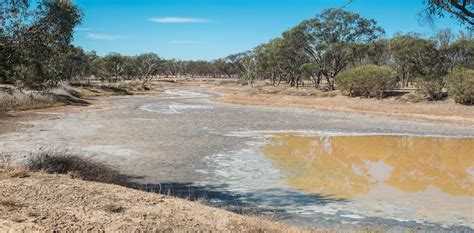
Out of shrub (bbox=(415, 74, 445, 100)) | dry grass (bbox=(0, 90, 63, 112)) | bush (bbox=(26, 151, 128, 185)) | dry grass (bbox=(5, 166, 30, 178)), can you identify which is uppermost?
shrub (bbox=(415, 74, 445, 100))

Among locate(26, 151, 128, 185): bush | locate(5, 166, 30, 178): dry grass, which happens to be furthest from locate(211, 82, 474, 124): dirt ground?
locate(5, 166, 30, 178): dry grass

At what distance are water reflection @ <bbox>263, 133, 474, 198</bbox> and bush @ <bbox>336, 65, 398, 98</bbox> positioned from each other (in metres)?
27.2

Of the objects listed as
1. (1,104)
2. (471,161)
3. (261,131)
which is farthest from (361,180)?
(1,104)

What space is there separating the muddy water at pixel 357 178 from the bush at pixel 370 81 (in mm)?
28169

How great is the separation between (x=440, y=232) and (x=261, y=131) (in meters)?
19.0

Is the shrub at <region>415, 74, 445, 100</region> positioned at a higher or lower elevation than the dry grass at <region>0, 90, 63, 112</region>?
higher

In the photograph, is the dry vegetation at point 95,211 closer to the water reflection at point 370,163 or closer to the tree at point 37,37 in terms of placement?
the tree at point 37,37

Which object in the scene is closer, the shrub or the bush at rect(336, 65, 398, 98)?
the shrub

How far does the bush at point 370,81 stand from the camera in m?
52.5

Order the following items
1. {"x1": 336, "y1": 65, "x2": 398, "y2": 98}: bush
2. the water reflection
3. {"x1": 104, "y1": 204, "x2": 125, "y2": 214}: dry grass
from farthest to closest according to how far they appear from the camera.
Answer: {"x1": 336, "y1": 65, "x2": 398, "y2": 98}: bush → the water reflection → {"x1": 104, "y1": 204, "x2": 125, "y2": 214}: dry grass

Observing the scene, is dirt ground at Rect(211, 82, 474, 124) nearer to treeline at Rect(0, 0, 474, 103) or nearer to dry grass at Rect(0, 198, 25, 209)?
treeline at Rect(0, 0, 474, 103)

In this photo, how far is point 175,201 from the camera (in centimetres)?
920

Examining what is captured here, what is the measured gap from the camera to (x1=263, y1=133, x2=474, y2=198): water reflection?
570 inches

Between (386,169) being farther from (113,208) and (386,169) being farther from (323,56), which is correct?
(323,56)
